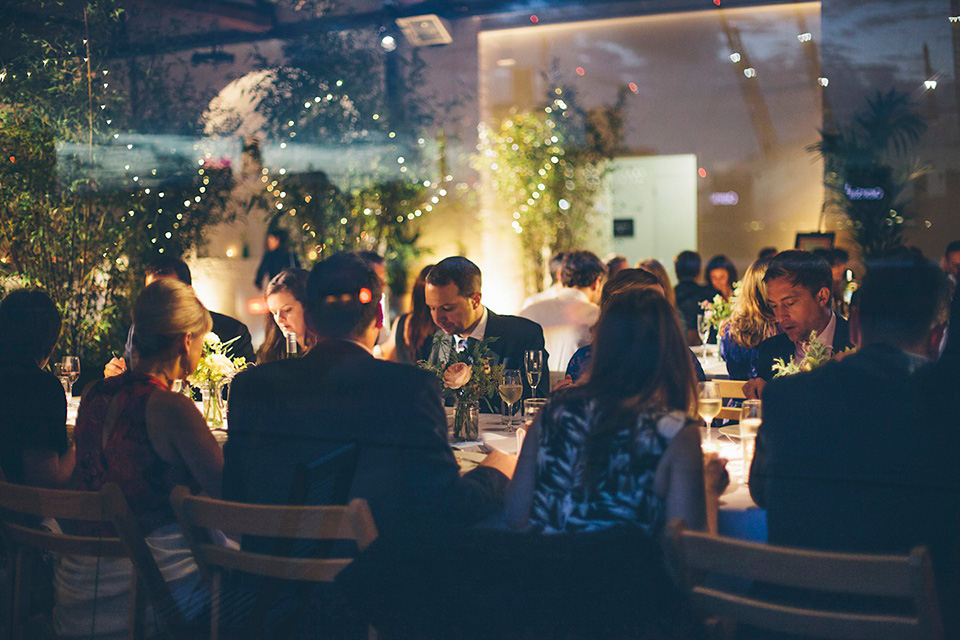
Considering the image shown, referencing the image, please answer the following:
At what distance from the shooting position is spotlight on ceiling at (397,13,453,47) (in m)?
8.19

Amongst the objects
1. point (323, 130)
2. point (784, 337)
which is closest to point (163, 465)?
point (784, 337)

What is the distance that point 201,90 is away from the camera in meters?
6.11

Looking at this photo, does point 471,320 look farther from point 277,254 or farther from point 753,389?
point 277,254

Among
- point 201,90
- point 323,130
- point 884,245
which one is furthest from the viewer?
point 323,130

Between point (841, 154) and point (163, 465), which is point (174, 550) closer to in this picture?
point (163, 465)

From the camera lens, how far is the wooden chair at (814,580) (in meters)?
1.38

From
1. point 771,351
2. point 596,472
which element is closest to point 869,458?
point 596,472

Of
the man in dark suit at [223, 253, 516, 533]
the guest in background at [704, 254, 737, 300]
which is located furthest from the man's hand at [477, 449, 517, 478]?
the guest in background at [704, 254, 737, 300]

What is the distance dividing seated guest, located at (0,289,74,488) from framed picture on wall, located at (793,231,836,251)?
6535mm

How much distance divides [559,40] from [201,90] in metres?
4.28

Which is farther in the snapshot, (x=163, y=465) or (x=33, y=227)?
(x=33, y=227)

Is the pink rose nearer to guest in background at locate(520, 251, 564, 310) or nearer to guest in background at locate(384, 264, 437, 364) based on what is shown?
guest in background at locate(384, 264, 437, 364)

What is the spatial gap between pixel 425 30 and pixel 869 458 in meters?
7.56

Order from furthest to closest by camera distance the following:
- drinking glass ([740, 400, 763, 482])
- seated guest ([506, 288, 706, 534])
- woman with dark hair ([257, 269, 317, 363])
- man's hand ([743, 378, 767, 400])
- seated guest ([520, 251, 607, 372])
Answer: seated guest ([520, 251, 607, 372]), woman with dark hair ([257, 269, 317, 363]), man's hand ([743, 378, 767, 400]), drinking glass ([740, 400, 763, 482]), seated guest ([506, 288, 706, 534])
